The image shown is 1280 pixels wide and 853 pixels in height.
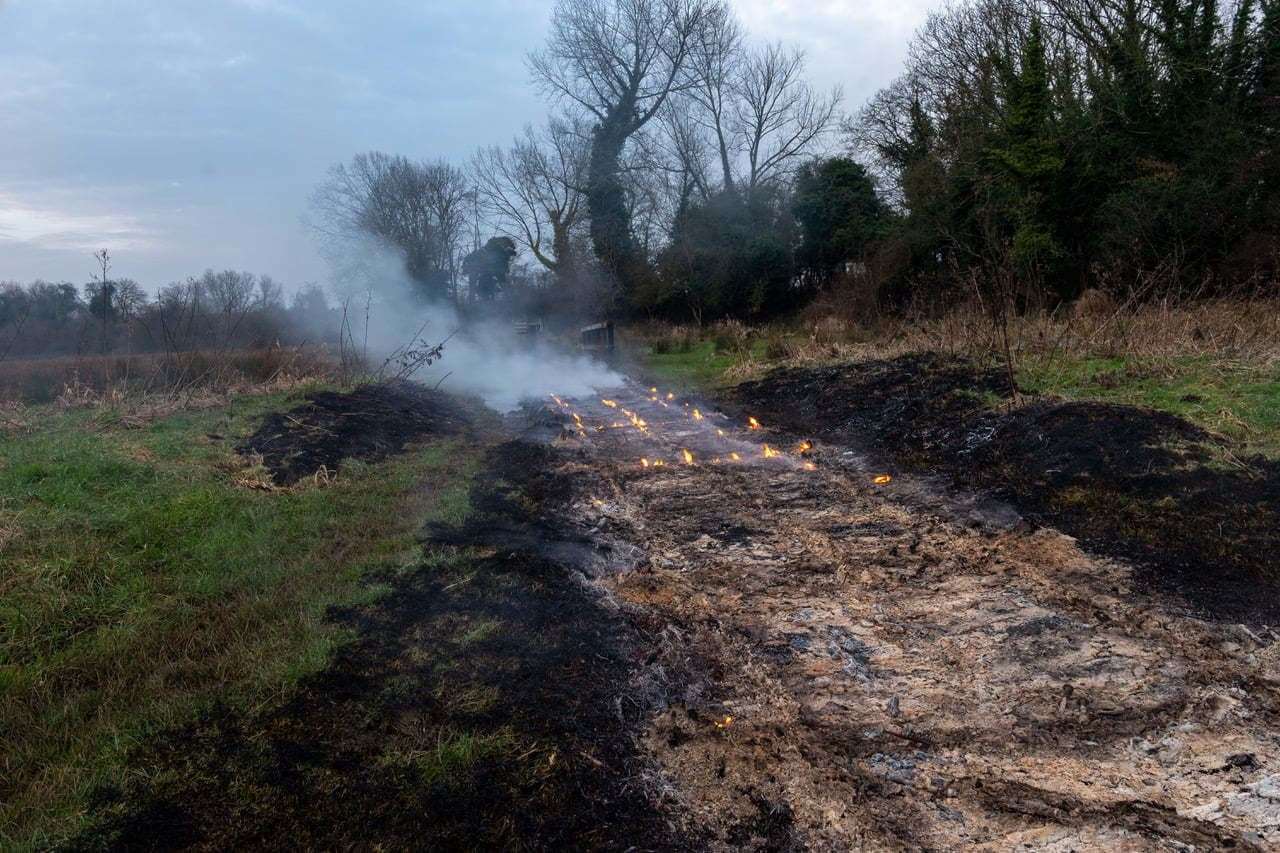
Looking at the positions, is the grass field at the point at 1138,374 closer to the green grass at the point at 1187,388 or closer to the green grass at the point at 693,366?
the green grass at the point at 1187,388

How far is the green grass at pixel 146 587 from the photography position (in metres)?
3.21

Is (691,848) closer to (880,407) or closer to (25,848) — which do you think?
(25,848)

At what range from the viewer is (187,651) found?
12.9ft

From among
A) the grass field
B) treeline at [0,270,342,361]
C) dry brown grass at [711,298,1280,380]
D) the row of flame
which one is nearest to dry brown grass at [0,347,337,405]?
treeline at [0,270,342,361]

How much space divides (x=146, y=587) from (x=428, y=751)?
2695mm

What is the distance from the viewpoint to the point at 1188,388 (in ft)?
24.4

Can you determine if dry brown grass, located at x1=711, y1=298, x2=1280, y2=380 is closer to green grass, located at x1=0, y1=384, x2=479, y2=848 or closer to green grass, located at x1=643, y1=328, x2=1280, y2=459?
green grass, located at x1=643, y1=328, x2=1280, y2=459

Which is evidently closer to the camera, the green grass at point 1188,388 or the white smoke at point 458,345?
the green grass at point 1188,388

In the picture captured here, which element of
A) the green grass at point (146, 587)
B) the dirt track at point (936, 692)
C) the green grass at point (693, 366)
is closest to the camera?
the dirt track at point (936, 692)

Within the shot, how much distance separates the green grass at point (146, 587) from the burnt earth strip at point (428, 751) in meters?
0.24

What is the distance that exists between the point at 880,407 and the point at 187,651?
785 centimetres

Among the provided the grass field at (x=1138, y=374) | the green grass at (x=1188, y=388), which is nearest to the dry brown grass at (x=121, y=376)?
the grass field at (x=1138, y=374)

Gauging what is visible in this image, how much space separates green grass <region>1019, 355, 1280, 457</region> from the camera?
20.2 ft

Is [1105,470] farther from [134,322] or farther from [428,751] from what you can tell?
[134,322]
